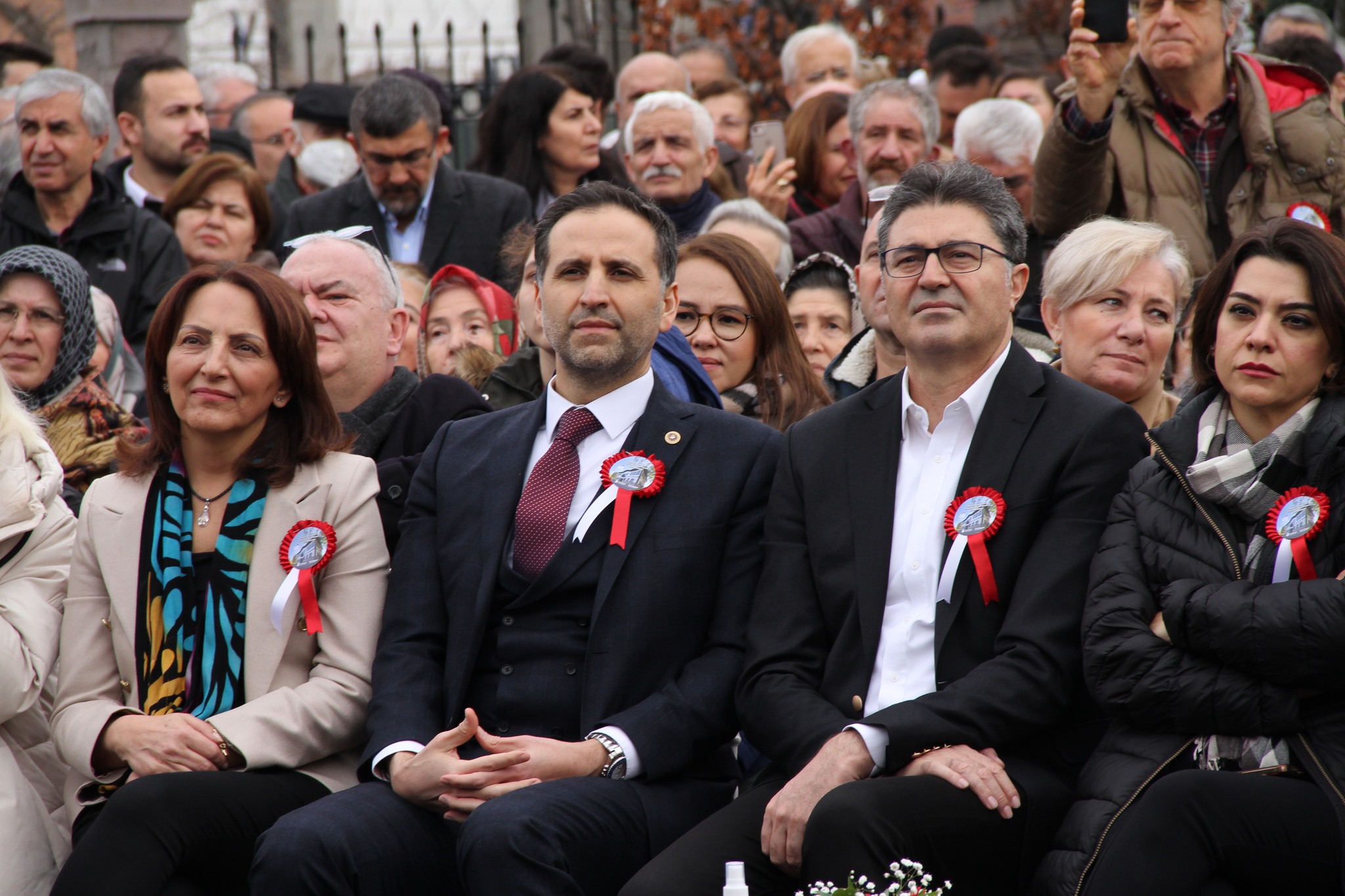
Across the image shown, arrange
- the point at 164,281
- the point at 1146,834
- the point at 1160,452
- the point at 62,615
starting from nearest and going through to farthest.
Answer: the point at 1146,834 < the point at 1160,452 < the point at 62,615 < the point at 164,281

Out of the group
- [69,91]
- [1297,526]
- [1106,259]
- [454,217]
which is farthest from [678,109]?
[1297,526]

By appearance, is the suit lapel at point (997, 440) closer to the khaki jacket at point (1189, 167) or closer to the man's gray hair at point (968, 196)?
the man's gray hair at point (968, 196)

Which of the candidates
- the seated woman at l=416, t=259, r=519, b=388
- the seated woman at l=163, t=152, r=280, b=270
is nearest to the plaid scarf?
the seated woman at l=416, t=259, r=519, b=388

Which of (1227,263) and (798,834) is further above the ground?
(1227,263)

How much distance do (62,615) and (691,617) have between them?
192 cm

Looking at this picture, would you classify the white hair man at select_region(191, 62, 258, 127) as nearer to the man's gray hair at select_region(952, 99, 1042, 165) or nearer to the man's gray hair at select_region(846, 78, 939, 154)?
the man's gray hair at select_region(846, 78, 939, 154)

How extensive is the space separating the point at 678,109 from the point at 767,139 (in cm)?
88

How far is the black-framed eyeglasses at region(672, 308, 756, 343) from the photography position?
19.5ft

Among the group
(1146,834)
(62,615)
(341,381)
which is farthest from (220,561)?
(1146,834)

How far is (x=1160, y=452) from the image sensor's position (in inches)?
160

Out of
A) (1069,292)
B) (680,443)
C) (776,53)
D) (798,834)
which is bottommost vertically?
(798,834)

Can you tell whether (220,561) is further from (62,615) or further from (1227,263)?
(1227,263)

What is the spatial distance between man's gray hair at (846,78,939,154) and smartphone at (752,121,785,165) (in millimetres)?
807

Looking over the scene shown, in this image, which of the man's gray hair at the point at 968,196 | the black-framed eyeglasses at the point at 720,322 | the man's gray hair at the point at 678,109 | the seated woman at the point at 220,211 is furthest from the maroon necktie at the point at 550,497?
the seated woman at the point at 220,211
